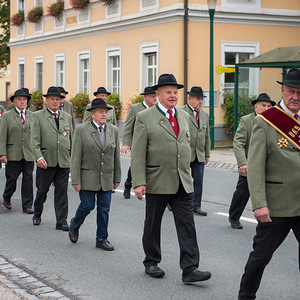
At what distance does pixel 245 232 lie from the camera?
829cm

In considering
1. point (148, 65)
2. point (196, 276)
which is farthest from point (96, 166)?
point (148, 65)

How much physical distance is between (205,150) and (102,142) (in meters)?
2.62

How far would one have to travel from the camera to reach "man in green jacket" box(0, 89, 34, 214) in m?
10.0

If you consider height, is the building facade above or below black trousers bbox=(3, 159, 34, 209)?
above

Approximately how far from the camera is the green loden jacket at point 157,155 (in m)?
6.04

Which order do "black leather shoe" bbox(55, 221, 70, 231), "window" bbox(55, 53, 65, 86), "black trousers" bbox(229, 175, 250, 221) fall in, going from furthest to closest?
"window" bbox(55, 53, 65, 86) < "black leather shoe" bbox(55, 221, 70, 231) < "black trousers" bbox(229, 175, 250, 221)

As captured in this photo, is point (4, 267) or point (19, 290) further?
point (4, 267)

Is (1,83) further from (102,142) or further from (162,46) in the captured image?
(102,142)

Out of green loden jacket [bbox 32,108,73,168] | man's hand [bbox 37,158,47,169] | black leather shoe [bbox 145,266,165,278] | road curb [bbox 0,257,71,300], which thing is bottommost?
road curb [bbox 0,257,71,300]

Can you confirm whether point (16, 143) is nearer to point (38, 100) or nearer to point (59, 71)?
point (59, 71)

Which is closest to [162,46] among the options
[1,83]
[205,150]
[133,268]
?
[205,150]

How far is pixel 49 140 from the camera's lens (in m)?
8.71

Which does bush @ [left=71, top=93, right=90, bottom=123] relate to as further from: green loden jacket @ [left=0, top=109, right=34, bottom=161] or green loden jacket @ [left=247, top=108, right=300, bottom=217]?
green loden jacket @ [left=247, top=108, right=300, bottom=217]

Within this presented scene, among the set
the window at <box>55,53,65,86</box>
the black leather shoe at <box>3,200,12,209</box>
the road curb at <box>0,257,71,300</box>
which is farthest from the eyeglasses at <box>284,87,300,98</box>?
the window at <box>55,53,65,86</box>
